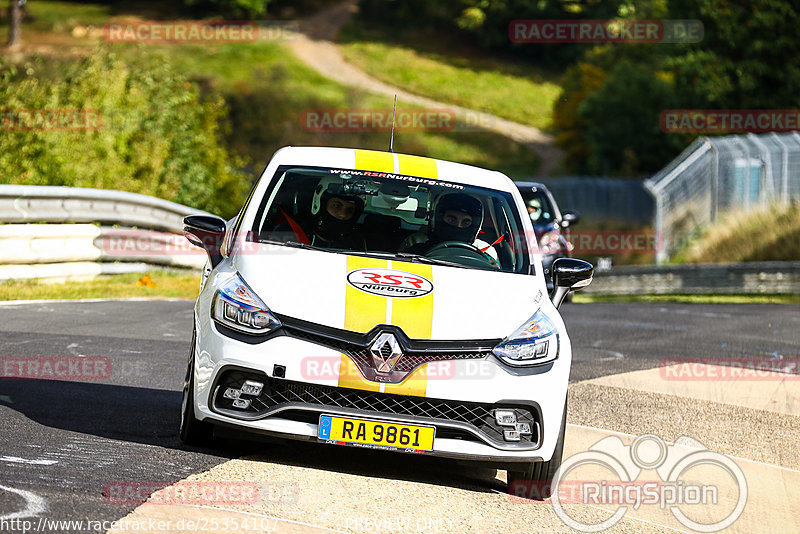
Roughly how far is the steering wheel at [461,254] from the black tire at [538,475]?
3.50ft

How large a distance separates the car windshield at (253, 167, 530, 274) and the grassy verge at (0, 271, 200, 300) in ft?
23.5

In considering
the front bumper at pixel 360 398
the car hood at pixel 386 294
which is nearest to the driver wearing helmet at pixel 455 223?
the car hood at pixel 386 294

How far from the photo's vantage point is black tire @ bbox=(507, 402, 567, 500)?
631 centimetres

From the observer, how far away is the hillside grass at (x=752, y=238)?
26.5 m

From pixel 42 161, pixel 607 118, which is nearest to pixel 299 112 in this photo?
pixel 607 118

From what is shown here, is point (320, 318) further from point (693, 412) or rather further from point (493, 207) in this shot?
point (693, 412)

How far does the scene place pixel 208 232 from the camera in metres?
7.00

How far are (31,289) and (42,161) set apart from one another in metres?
5.61

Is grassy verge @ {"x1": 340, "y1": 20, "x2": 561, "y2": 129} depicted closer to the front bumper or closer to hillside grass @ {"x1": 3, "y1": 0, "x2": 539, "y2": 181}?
hillside grass @ {"x1": 3, "y1": 0, "x2": 539, "y2": 181}

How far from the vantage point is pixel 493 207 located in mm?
7598

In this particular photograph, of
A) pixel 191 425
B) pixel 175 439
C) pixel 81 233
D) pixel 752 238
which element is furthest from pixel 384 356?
pixel 752 238

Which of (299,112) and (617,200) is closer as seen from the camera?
(617,200)

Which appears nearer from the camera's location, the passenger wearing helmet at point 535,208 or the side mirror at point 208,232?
the side mirror at point 208,232

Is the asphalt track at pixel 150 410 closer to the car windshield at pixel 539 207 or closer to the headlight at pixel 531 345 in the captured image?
the headlight at pixel 531 345
